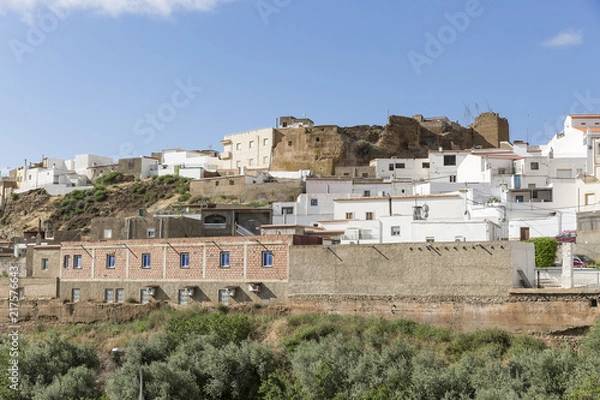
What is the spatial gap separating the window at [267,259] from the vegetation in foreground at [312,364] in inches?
103

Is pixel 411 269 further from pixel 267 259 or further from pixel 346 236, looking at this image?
pixel 346 236

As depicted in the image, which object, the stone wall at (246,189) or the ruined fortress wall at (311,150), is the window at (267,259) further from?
the ruined fortress wall at (311,150)

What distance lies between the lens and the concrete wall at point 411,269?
1036 inches

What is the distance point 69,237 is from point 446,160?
91.2 feet

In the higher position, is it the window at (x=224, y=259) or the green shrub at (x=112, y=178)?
the green shrub at (x=112, y=178)

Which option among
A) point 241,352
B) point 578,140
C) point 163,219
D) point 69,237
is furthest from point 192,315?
point 578,140

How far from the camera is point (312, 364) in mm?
23266

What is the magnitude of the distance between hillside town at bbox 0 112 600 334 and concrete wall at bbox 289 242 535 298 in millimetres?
43

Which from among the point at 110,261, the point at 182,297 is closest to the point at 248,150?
the point at 110,261

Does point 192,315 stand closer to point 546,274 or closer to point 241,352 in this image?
point 241,352

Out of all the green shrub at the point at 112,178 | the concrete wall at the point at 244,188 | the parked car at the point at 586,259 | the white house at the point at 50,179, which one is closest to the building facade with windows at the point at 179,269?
the parked car at the point at 586,259

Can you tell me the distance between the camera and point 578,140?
46.1 m

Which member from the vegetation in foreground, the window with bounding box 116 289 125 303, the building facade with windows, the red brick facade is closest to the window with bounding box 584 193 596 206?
the building facade with windows

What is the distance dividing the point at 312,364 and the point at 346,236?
12169mm
